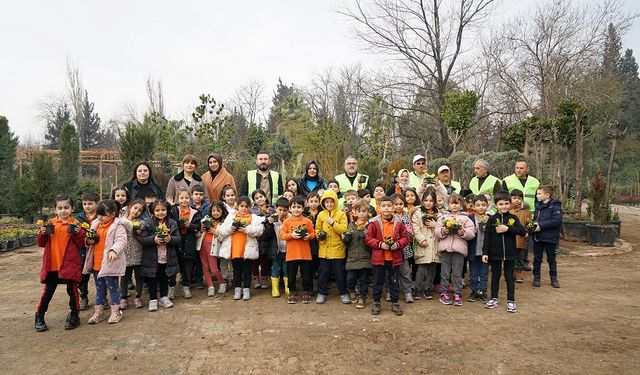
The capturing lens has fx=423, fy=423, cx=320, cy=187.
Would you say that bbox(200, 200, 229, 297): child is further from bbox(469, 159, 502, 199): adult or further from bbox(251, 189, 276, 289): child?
bbox(469, 159, 502, 199): adult

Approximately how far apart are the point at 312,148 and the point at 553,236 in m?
14.4

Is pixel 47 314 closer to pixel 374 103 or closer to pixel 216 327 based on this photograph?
pixel 216 327

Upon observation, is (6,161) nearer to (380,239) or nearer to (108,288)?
(108,288)

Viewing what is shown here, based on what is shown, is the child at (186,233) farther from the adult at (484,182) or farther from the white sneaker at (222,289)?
the adult at (484,182)

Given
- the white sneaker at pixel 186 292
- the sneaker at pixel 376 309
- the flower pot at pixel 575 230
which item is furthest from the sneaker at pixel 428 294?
the flower pot at pixel 575 230

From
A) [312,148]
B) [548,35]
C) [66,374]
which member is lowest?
[66,374]

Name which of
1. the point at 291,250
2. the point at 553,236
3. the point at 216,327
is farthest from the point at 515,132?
the point at 216,327

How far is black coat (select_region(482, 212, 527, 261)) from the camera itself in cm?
535

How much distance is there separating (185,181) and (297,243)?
7.05 ft

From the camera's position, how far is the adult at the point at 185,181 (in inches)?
253

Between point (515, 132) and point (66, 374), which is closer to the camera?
point (66, 374)

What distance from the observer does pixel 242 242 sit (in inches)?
230

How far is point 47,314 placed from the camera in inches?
205

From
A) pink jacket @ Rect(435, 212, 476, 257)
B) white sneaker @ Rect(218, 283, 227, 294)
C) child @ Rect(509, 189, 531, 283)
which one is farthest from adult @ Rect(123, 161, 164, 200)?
child @ Rect(509, 189, 531, 283)
